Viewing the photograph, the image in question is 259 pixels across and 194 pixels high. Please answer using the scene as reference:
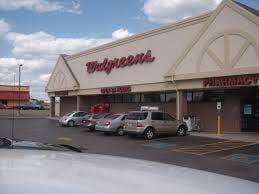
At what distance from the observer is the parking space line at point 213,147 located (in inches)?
650

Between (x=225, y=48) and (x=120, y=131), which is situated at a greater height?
(x=225, y=48)

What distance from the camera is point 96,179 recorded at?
230cm

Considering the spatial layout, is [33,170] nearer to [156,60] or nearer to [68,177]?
[68,177]

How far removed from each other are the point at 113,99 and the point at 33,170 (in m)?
35.0

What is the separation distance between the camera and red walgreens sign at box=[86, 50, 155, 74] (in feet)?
95.2

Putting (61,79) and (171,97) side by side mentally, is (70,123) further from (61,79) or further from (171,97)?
(61,79)

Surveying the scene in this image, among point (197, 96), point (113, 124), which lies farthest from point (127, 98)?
point (113, 124)

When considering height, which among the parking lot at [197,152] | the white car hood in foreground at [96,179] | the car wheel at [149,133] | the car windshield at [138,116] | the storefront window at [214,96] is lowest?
the parking lot at [197,152]

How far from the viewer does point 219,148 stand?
1742 centimetres

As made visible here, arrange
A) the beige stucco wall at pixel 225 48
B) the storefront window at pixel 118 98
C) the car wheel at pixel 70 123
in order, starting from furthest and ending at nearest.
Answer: the storefront window at pixel 118 98
the car wheel at pixel 70 123
the beige stucco wall at pixel 225 48

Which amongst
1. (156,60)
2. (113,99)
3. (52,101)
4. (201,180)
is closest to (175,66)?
(156,60)

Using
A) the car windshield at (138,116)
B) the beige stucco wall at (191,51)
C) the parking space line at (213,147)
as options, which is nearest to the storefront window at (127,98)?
the beige stucco wall at (191,51)

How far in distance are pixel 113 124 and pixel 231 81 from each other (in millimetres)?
7743

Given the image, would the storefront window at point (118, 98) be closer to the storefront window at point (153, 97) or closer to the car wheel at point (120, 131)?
the storefront window at point (153, 97)
